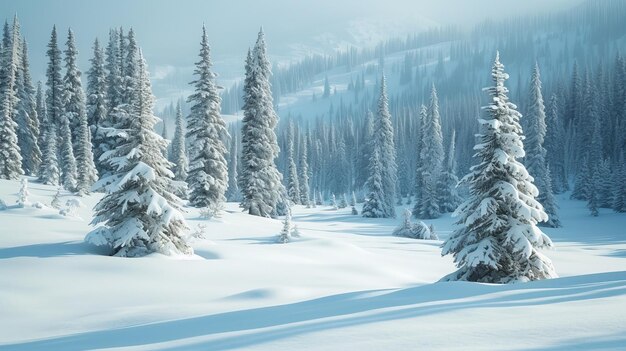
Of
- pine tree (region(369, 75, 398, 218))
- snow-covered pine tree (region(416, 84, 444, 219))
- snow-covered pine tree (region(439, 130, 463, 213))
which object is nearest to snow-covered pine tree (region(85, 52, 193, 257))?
pine tree (region(369, 75, 398, 218))

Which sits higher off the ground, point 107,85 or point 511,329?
point 107,85

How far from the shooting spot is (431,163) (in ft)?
176

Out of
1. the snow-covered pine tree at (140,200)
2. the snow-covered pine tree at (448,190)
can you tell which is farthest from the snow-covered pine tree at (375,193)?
the snow-covered pine tree at (140,200)

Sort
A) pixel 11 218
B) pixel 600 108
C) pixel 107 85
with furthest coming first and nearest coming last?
pixel 600 108 → pixel 107 85 → pixel 11 218

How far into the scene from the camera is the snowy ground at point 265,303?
174 inches

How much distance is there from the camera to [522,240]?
415 inches

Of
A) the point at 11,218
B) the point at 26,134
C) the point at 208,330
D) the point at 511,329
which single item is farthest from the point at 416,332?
the point at 26,134

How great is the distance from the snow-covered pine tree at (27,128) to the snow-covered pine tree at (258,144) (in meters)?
26.7

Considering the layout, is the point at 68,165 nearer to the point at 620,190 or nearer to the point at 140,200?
the point at 140,200

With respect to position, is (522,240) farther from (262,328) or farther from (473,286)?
(262,328)

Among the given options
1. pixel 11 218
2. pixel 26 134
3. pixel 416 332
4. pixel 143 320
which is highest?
pixel 26 134

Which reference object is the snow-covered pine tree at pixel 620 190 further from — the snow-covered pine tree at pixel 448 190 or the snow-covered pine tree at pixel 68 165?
the snow-covered pine tree at pixel 68 165

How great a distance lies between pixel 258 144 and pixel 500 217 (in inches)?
827

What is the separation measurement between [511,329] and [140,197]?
1007 cm
